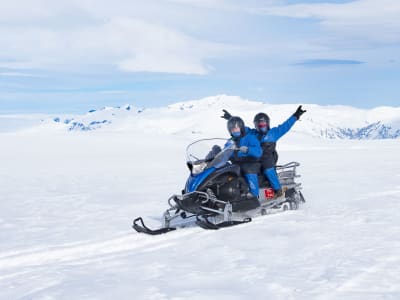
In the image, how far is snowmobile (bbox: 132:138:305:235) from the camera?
7.39 metres

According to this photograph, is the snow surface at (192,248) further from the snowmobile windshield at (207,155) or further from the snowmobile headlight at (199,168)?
the snowmobile windshield at (207,155)

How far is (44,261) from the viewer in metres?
6.12

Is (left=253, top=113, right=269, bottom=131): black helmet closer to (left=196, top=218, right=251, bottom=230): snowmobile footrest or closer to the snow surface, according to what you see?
the snow surface

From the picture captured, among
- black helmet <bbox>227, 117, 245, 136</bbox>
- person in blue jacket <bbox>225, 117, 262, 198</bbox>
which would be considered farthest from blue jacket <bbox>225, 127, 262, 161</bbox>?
black helmet <bbox>227, 117, 245, 136</bbox>

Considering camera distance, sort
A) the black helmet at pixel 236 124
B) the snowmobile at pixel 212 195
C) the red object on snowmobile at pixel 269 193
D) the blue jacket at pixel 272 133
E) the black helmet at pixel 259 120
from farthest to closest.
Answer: the black helmet at pixel 259 120, the blue jacket at pixel 272 133, the red object on snowmobile at pixel 269 193, the black helmet at pixel 236 124, the snowmobile at pixel 212 195

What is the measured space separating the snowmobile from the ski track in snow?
258mm

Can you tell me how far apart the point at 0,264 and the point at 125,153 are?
20.4 metres

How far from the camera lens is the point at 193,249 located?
6168mm

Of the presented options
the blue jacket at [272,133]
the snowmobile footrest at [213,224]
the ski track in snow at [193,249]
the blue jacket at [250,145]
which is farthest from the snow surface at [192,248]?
the blue jacket at [272,133]

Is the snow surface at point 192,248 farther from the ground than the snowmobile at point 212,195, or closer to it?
closer to it

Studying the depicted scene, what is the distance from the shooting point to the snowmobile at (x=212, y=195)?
24.3 ft

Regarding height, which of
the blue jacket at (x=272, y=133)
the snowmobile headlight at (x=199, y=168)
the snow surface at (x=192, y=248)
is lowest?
the snow surface at (x=192, y=248)

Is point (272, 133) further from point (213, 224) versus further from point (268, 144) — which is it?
point (213, 224)

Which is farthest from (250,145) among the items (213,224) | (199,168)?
(213,224)
